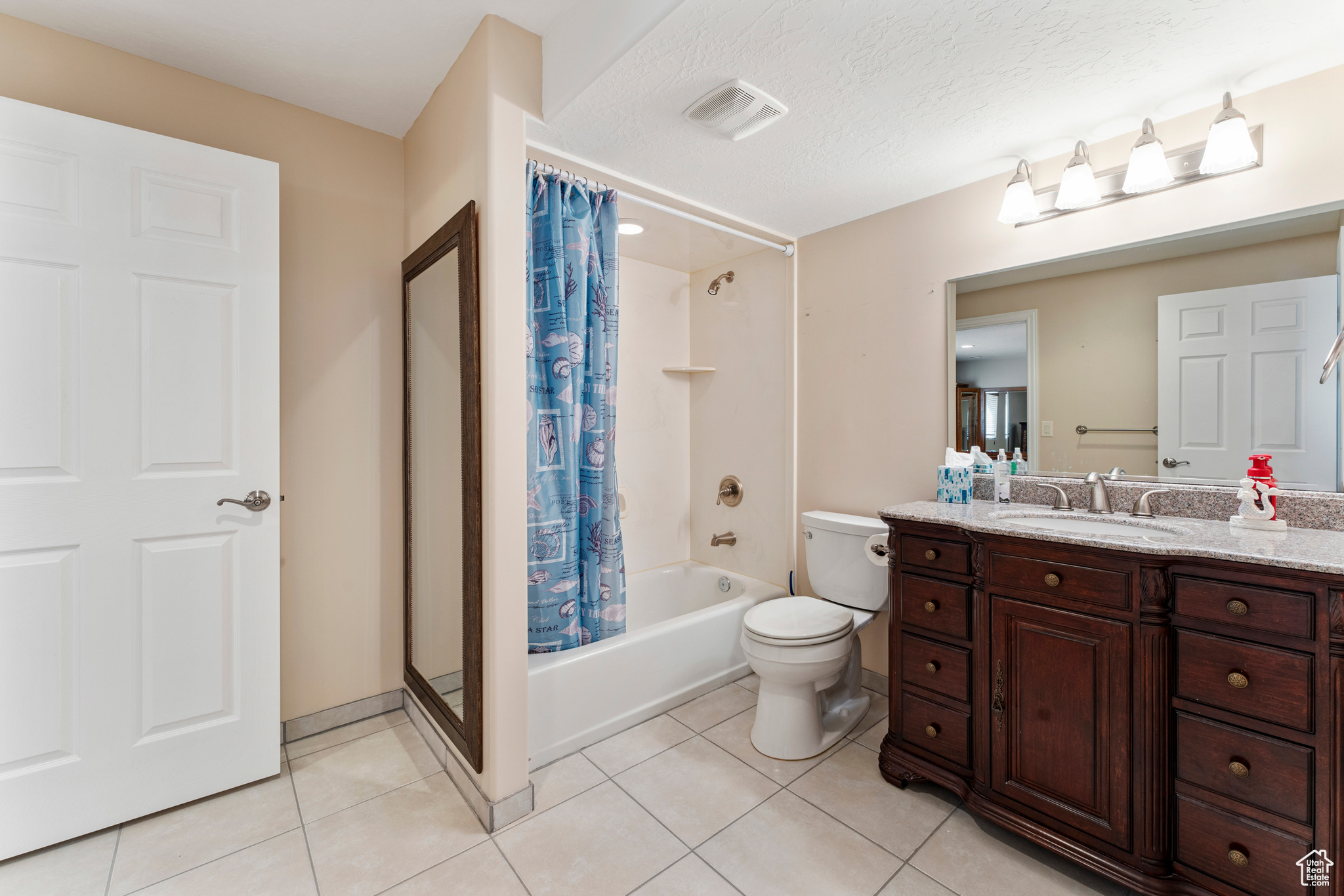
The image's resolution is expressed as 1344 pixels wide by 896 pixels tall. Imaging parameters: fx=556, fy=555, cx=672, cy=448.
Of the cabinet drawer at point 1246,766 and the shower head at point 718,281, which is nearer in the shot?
the cabinet drawer at point 1246,766

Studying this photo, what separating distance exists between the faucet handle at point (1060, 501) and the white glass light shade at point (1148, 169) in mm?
966

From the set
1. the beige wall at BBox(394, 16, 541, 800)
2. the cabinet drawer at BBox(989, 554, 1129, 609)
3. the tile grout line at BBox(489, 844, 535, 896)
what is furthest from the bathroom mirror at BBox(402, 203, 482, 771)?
the cabinet drawer at BBox(989, 554, 1129, 609)

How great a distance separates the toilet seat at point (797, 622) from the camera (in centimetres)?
196

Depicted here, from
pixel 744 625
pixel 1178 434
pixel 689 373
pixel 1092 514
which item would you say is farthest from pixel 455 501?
pixel 1178 434

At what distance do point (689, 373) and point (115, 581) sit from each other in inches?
101

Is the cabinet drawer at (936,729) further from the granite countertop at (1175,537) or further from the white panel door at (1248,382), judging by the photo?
the white panel door at (1248,382)

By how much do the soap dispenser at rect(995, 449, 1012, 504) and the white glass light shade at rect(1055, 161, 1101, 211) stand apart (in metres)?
0.90

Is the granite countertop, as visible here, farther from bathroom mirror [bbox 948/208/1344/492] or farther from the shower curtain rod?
the shower curtain rod

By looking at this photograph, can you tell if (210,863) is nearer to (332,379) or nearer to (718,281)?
(332,379)

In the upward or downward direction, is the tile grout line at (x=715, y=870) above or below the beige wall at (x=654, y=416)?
below

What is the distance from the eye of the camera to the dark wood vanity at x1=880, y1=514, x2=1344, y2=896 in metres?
1.15

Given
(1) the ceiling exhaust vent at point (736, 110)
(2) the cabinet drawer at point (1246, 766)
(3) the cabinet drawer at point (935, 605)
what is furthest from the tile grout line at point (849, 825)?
(1) the ceiling exhaust vent at point (736, 110)

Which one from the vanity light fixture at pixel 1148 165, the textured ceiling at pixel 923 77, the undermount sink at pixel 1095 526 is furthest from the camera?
the vanity light fixture at pixel 1148 165

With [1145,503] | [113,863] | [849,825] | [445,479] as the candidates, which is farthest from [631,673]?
[1145,503]
